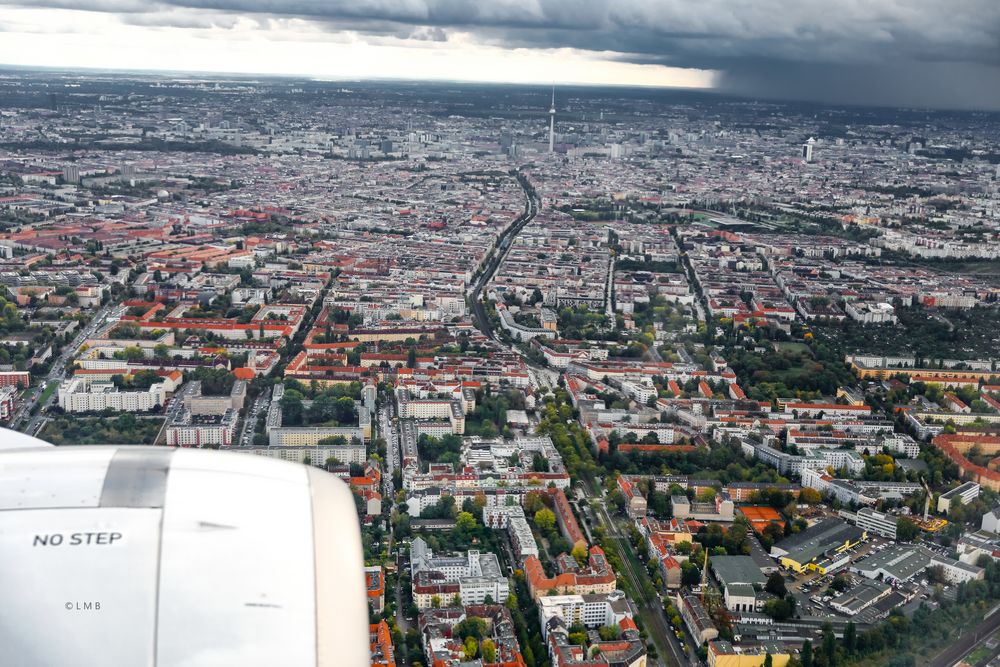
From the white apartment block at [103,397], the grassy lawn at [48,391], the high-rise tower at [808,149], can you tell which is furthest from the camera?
the high-rise tower at [808,149]

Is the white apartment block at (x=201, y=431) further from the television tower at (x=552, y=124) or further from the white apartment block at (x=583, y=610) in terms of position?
the television tower at (x=552, y=124)

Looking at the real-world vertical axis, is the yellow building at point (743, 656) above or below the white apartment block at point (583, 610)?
below

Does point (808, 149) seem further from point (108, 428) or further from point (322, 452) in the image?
point (108, 428)

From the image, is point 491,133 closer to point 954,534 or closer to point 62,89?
point 62,89

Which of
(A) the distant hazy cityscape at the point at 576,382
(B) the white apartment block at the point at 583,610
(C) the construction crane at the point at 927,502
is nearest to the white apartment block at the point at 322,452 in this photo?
(A) the distant hazy cityscape at the point at 576,382

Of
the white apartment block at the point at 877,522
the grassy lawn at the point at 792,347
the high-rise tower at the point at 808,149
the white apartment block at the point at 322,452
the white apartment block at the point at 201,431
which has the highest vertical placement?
the high-rise tower at the point at 808,149

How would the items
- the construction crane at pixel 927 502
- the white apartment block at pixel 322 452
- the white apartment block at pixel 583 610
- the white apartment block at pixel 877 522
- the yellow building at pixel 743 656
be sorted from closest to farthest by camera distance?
the yellow building at pixel 743 656 → the white apartment block at pixel 583 610 → the white apartment block at pixel 877 522 → the construction crane at pixel 927 502 → the white apartment block at pixel 322 452

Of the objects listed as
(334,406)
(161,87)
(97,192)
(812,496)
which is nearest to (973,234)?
(812,496)

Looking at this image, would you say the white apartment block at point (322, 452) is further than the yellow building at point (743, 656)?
Yes

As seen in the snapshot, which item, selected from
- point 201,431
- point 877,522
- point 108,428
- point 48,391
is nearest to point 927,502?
point 877,522
